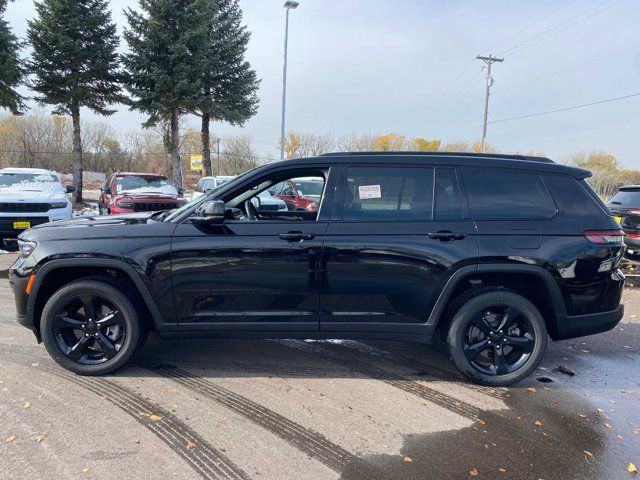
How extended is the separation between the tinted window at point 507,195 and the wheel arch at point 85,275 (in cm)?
281

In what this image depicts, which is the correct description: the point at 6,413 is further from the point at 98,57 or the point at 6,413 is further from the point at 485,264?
the point at 98,57

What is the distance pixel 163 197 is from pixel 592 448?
10.9 m

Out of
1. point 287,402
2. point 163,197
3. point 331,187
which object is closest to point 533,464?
point 287,402

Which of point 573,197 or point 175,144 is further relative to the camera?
point 175,144

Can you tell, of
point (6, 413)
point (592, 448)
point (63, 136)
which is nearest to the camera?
point (592, 448)

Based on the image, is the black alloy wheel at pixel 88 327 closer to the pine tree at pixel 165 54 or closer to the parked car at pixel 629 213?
the parked car at pixel 629 213

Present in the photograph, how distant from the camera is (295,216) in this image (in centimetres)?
465

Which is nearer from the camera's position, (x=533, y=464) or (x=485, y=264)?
(x=533, y=464)

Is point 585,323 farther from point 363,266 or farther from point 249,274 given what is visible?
point 249,274

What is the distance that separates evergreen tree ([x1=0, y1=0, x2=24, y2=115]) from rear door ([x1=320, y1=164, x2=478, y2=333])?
18964mm

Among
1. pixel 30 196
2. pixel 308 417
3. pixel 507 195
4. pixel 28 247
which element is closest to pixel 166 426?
pixel 308 417

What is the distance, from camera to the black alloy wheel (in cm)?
383

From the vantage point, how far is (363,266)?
3.69 metres

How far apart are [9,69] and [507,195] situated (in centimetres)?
1996
